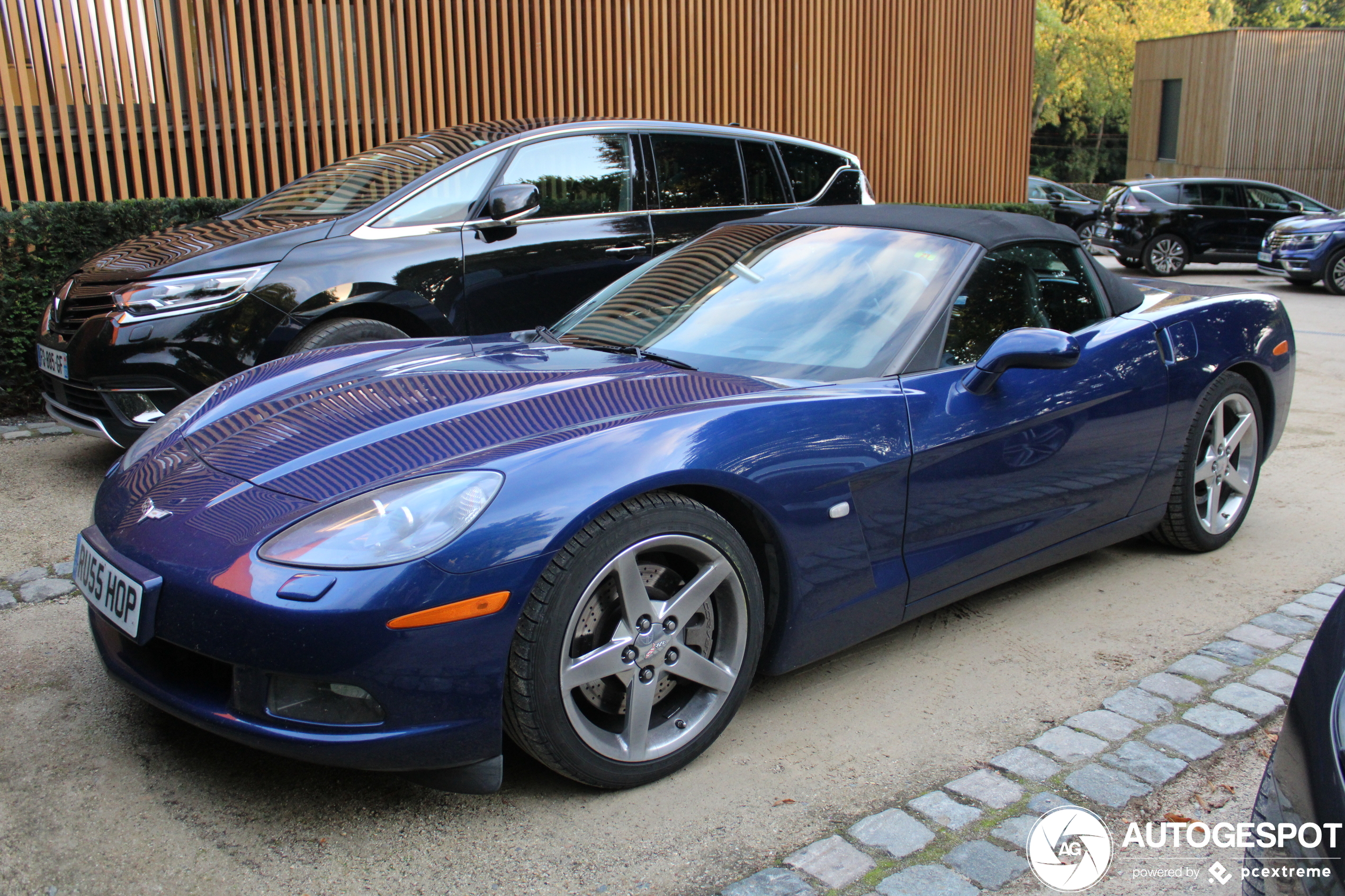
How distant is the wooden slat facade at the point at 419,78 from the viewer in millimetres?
7258

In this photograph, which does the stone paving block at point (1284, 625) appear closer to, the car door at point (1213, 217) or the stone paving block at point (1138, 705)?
the stone paving block at point (1138, 705)

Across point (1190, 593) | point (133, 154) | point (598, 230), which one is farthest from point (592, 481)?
point (133, 154)

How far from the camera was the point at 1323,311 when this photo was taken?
12.8 metres

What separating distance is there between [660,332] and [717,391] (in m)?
0.62

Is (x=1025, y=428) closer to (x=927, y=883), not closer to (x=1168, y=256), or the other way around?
(x=927, y=883)

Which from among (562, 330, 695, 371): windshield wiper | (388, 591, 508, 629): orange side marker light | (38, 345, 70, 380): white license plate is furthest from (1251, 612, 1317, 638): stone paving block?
(38, 345, 70, 380): white license plate

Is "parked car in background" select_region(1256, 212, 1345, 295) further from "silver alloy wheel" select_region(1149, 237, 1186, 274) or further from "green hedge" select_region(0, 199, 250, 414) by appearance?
"green hedge" select_region(0, 199, 250, 414)

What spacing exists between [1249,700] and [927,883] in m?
1.44

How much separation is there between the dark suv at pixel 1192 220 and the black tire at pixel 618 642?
16.2 meters

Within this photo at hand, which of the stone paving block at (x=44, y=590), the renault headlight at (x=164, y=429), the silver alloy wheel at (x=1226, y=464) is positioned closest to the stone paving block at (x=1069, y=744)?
the silver alloy wheel at (x=1226, y=464)

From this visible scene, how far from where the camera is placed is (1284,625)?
3.69 m

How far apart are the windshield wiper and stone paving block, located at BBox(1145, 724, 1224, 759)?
1584 millimetres

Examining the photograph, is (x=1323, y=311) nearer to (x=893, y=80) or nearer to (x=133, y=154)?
(x=893, y=80)

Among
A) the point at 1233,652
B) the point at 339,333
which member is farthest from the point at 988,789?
the point at 339,333
